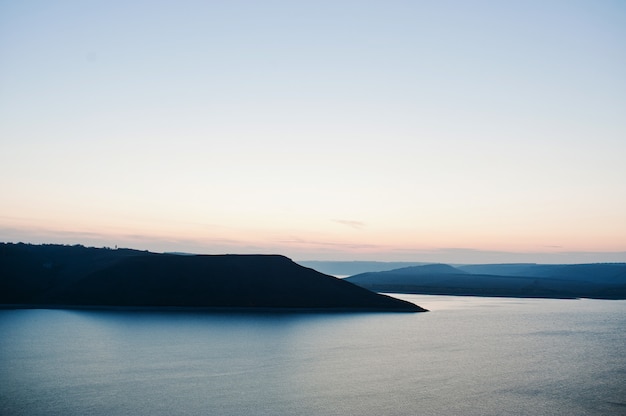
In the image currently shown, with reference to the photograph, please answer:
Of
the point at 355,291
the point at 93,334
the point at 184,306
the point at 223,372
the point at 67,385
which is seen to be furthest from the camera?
the point at 355,291

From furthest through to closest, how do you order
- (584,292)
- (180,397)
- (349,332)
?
(584,292) < (349,332) < (180,397)

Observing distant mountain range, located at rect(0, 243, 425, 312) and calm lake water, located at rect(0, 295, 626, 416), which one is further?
distant mountain range, located at rect(0, 243, 425, 312)

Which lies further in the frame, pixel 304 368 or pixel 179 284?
pixel 179 284

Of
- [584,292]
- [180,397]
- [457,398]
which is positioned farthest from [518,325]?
[584,292]

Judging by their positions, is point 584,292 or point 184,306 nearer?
point 184,306

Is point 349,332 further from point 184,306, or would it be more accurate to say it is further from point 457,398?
point 184,306

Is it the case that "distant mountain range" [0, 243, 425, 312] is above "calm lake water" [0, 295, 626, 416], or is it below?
above
